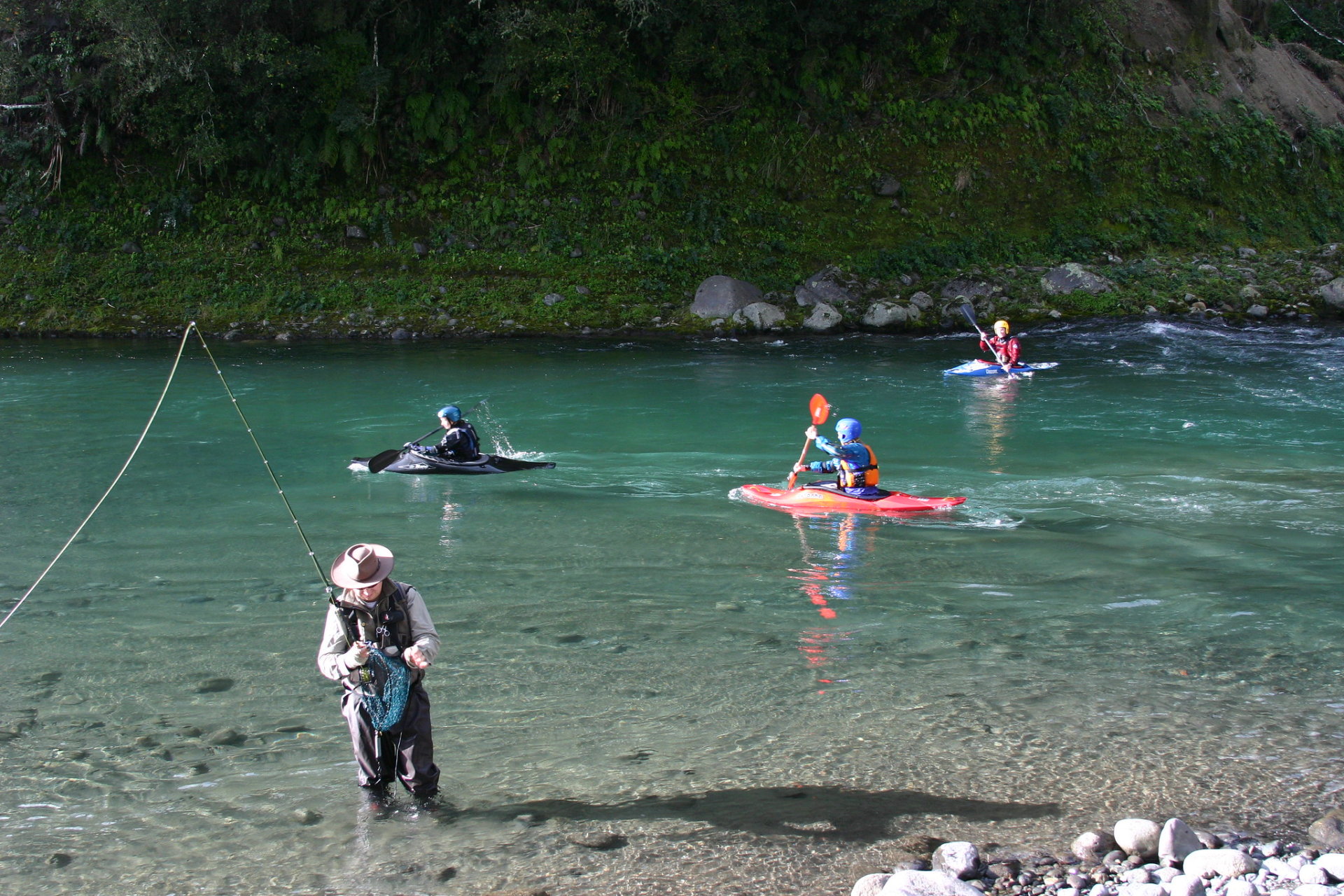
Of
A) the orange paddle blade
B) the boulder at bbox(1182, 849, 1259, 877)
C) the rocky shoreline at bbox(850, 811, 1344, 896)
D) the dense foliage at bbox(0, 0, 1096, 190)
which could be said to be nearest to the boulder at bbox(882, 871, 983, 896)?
the rocky shoreline at bbox(850, 811, 1344, 896)

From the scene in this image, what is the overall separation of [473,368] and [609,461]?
7.04 meters

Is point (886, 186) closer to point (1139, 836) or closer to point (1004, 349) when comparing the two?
point (1004, 349)

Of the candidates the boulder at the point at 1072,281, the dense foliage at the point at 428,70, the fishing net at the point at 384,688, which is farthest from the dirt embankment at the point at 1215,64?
the fishing net at the point at 384,688

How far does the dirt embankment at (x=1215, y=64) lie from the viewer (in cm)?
3030

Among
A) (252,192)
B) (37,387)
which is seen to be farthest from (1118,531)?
(252,192)

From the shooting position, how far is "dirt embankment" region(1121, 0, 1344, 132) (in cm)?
3030

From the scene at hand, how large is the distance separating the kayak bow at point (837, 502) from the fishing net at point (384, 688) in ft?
20.2

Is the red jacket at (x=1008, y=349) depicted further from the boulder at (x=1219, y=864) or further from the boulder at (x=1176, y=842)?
the boulder at (x=1219, y=864)

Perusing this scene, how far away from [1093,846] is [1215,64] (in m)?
32.8

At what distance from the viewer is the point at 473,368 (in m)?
18.7

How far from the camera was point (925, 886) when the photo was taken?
3.97 metres

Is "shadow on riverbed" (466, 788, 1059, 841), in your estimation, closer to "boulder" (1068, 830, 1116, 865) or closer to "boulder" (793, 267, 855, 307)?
"boulder" (1068, 830, 1116, 865)

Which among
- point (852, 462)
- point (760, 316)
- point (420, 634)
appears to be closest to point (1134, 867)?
point (420, 634)

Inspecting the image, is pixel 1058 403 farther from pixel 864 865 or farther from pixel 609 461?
pixel 864 865
